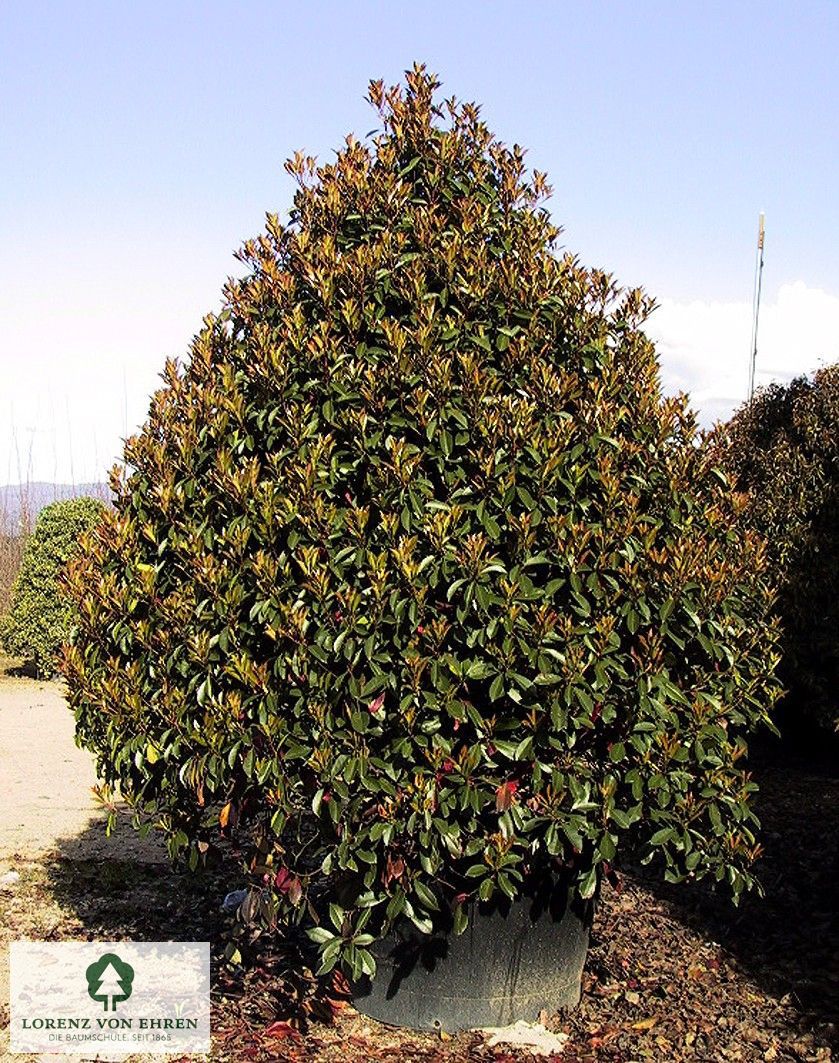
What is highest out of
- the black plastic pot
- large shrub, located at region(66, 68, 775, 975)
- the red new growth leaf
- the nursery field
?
large shrub, located at region(66, 68, 775, 975)

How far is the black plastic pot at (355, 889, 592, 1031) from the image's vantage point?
4.47m

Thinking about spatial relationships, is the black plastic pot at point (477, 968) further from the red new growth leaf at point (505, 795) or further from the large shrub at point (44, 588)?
the large shrub at point (44, 588)

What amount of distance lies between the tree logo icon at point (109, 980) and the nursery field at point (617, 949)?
1.25 feet

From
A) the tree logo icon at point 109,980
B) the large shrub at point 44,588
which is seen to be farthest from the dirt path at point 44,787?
the tree logo icon at point 109,980

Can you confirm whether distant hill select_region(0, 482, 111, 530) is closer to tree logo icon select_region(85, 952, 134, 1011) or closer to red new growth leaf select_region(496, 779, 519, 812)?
tree logo icon select_region(85, 952, 134, 1011)

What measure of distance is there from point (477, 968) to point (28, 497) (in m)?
18.5

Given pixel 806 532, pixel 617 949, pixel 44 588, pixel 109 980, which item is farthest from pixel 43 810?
pixel 44 588

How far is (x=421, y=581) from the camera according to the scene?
394cm

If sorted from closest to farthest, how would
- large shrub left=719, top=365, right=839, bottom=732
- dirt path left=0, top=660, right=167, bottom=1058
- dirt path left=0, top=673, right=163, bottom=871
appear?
dirt path left=0, top=660, right=167, bottom=1058 → dirt path left=0, top=673, right=163, bottom=871 → large shrub left=719, top=365, right=839, bottom=732

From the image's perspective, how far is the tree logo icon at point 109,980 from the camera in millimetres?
5016

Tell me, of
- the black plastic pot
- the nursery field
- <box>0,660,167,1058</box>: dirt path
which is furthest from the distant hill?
the black plastic pot

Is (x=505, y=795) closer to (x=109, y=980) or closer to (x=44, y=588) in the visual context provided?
(x=109, y=980)

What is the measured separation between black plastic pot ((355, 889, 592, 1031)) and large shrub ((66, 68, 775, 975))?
16 cm

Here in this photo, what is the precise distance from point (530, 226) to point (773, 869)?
4.09 meters
